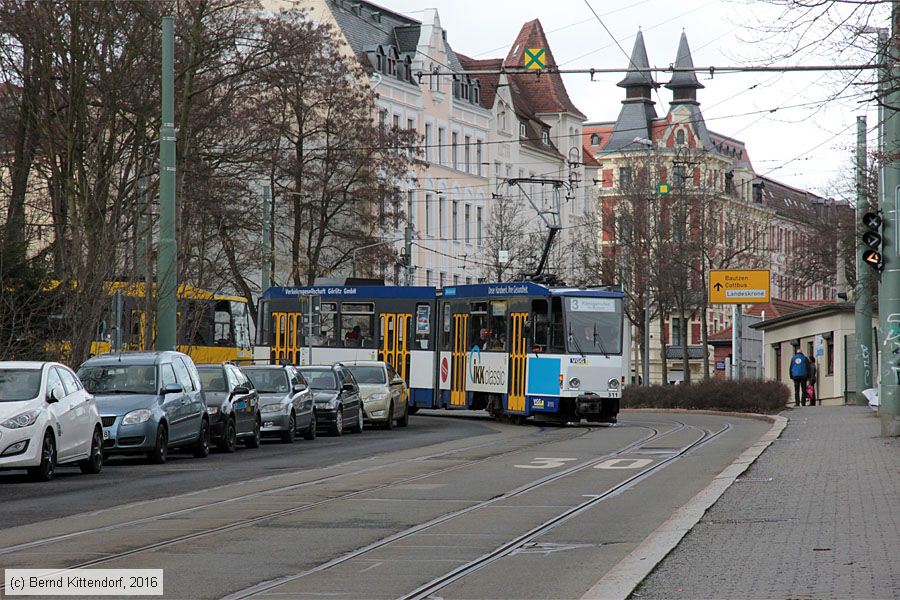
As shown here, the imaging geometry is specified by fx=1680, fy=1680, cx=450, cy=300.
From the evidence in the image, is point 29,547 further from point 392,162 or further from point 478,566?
point 392,162

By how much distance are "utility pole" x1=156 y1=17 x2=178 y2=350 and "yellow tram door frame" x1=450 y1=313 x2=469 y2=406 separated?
13.3 meters

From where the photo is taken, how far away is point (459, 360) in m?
42.5

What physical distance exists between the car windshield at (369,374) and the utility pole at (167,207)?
912 cm

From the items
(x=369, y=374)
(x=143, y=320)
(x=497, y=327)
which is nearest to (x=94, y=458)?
(x=143, y=320)

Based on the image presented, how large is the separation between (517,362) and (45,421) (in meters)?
20.1

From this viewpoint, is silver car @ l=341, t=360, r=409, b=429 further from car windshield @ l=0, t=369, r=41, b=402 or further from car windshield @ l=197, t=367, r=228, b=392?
car windshield @ l=0, t=369, r=41, b=402

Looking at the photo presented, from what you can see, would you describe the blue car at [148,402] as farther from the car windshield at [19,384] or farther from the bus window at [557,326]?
the bus window at [557,326]

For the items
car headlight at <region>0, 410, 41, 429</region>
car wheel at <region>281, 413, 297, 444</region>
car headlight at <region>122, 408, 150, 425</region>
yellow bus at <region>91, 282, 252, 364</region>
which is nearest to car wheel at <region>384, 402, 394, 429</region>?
yellow bus at <region>91, 282, 252, 364</region>

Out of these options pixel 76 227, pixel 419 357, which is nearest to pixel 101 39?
pixel 76 227

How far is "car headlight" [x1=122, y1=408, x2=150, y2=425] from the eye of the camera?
79.6 ft

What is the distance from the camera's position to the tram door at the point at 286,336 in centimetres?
4688

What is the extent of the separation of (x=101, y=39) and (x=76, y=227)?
6.90 metres

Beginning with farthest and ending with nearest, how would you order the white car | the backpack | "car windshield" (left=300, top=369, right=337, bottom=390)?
the backpack → "car windshield" (left=300, top=369, right=337, bottom=390) → the white car

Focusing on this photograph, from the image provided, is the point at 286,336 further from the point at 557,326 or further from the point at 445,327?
the point at 557,326
